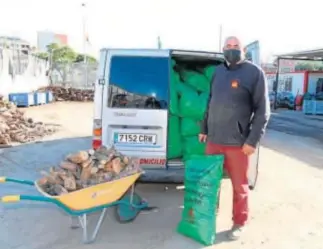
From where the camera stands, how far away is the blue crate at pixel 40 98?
73.9ft

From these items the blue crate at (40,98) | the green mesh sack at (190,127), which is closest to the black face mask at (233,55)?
the green mesh sack at (190,127)

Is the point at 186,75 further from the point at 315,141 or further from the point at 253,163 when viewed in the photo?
the point at 315,141

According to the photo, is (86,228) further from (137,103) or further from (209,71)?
(209,71)

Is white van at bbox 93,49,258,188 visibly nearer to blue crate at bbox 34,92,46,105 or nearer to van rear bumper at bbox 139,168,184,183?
van rear bumper at bbox 139,168,184,183

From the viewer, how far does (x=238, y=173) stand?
14.7ft

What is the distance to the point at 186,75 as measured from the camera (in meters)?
6.41

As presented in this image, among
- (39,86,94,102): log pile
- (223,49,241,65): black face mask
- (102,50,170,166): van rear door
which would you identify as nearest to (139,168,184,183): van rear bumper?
(102,50,170,166): van rear door

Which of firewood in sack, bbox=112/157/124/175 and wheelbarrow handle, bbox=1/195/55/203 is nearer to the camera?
wheelbarrow handle, bbox=1/195/55/203

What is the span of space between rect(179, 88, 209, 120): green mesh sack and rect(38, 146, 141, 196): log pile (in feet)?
5.75

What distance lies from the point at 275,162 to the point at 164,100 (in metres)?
4.54

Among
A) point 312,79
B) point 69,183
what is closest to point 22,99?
point 69,183

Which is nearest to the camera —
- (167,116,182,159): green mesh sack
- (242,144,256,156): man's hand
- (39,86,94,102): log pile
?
(242,144,256,156): man's hand

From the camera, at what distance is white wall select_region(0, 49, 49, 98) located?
20.1 metres

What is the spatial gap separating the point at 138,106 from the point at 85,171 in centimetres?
158
